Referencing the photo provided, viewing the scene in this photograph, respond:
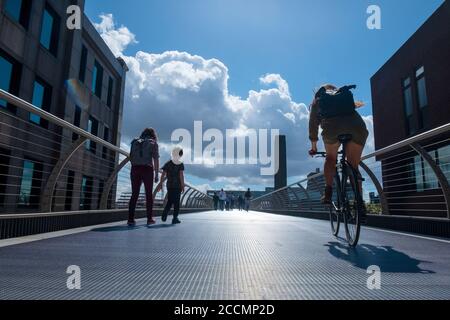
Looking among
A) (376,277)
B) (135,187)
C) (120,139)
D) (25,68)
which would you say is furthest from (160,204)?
(120,139)

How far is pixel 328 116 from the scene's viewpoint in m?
3.57

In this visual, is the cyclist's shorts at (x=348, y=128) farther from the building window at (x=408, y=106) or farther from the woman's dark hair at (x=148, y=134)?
the building window at (x=408, y=106)

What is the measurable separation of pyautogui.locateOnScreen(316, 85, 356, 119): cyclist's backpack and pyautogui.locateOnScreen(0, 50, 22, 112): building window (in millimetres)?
11446

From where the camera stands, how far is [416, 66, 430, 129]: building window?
1691cm

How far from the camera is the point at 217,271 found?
212cm

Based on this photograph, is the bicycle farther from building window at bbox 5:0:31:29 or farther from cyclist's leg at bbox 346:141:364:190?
building window at bbox 5:0:31:29

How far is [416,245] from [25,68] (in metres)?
14.2

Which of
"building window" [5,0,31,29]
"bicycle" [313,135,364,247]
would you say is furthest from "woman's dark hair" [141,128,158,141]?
"building window" [5,0,31,29]

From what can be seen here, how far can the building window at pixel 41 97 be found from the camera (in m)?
13.7

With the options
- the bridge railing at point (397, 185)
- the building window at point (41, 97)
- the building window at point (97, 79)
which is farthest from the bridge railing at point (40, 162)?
the bridge railing at point (397, 185)

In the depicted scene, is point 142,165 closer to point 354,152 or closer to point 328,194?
point 328,194

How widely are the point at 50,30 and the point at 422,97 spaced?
725 inches
